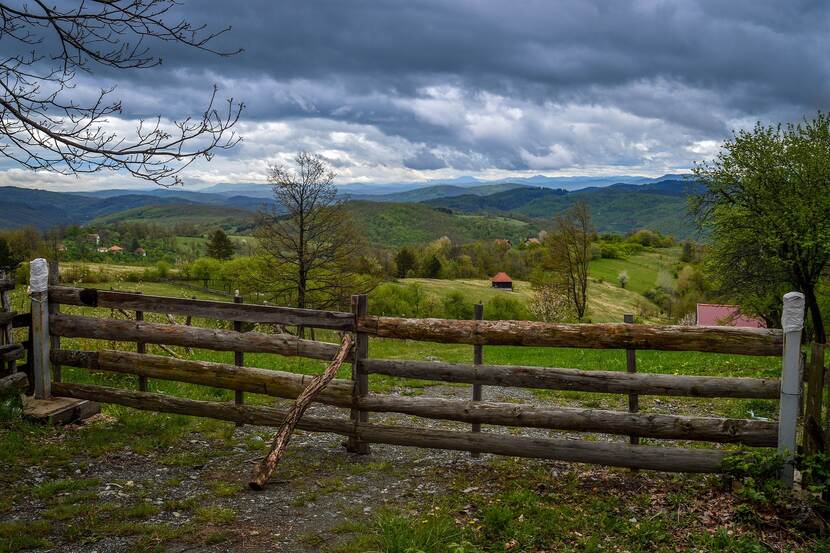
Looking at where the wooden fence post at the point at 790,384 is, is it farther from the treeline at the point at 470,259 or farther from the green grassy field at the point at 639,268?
the green grassy field at the point at 639,268

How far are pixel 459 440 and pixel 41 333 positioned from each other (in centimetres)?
715

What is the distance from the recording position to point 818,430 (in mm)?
6508

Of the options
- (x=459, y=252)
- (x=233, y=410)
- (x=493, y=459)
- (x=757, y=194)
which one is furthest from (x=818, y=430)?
(x=459, y=252)

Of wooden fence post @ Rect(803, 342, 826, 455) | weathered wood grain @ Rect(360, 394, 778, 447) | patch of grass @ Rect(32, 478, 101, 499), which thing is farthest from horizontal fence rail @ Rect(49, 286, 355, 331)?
wooden fence post @ Rect(803, 342, 826, 455)

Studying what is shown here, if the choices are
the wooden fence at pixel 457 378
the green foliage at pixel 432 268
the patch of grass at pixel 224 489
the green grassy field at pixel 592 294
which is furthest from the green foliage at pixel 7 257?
the patch of grass at pixel 224 489

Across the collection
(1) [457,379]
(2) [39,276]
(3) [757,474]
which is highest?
(2) [39,276]

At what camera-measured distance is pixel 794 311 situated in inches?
256

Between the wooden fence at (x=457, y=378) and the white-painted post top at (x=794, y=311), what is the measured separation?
0.03 meters

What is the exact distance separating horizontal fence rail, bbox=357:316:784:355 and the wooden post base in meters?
5.04

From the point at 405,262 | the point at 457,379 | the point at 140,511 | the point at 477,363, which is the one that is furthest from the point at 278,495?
the point at 405,262

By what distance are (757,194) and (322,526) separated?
3502cm

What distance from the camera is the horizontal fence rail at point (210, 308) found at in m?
8.14

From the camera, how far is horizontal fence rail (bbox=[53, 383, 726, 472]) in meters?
7.09

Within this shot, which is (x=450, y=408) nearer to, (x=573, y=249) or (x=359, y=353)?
(x=359, y=353)
